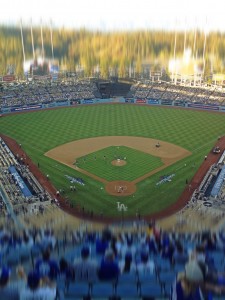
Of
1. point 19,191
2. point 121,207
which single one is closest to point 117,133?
point 121,207

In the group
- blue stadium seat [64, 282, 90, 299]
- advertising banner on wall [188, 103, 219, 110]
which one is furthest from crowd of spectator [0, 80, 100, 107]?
blue stadium seat [64, 282, 90, 299]

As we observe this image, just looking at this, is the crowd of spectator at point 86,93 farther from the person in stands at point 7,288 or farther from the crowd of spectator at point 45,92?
Answer: the person in stands at point 7,288

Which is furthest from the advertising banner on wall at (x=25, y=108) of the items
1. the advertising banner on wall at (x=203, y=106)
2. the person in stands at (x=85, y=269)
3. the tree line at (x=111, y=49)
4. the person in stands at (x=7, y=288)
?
the person in stands at (x=7, y=288)

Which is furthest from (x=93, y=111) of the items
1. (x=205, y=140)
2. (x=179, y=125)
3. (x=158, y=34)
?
(x=158, y=34)

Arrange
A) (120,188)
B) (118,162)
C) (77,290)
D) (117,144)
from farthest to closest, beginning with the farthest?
(117,144)
(118,162)
(120,188)
(77,290)

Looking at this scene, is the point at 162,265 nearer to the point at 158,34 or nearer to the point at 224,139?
the point at 224,139

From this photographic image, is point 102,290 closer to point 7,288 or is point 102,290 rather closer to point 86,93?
point 7,288
